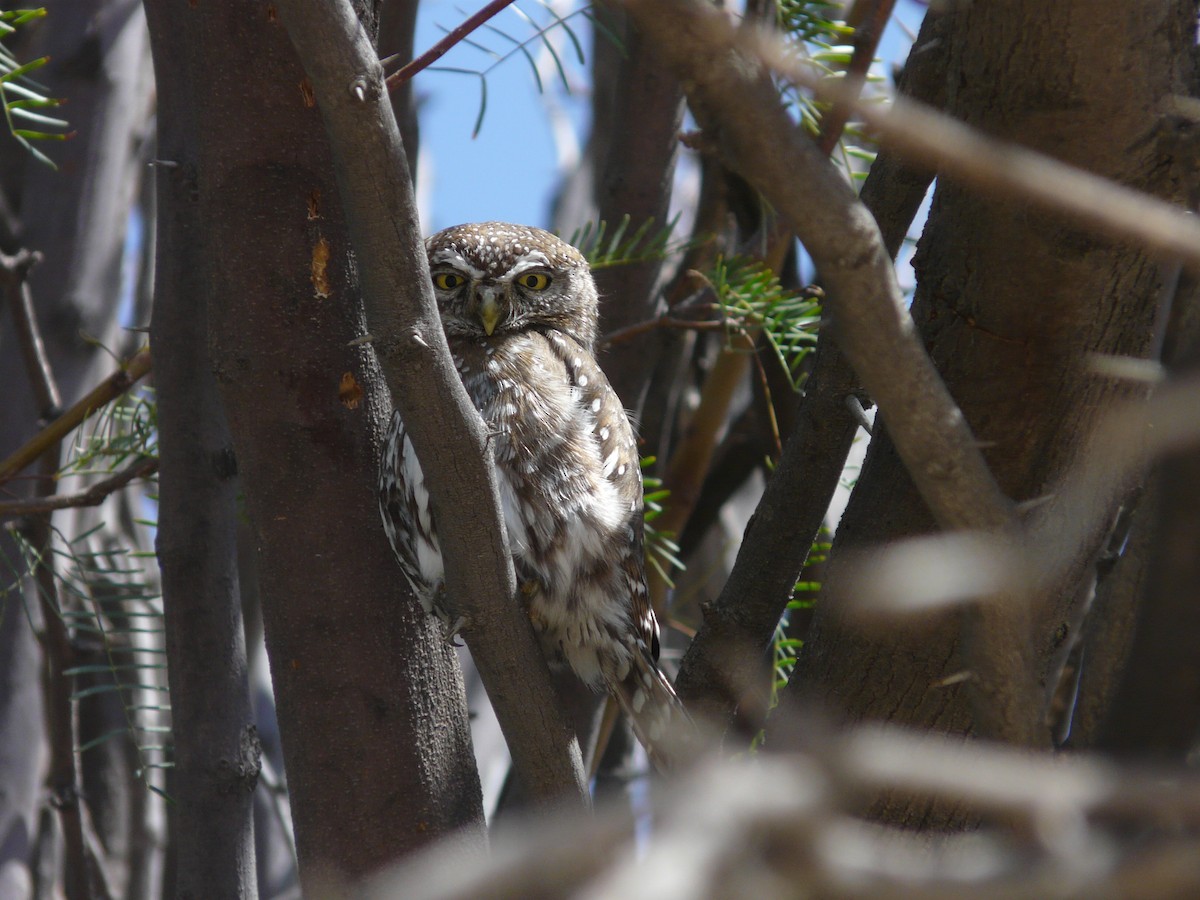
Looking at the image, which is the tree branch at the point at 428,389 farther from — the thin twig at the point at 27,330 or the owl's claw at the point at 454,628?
the thin twig at the point at 27,330

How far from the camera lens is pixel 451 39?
2.01m

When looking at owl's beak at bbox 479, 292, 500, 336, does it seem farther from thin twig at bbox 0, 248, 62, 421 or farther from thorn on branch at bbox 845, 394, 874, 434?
thorn on branch at bbox 845, 394, 874, 434

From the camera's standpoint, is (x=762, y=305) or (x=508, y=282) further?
(x=508, y=282)

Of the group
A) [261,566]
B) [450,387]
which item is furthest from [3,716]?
[450,387]

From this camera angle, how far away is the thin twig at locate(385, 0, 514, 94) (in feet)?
6.36

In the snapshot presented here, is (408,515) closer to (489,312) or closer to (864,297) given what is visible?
(489,312)

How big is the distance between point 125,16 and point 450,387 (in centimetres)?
300

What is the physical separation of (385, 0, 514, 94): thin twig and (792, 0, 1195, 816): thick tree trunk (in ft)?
2.36

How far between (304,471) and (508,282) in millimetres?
1184

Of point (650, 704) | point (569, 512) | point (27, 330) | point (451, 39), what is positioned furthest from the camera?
point (27, 330)

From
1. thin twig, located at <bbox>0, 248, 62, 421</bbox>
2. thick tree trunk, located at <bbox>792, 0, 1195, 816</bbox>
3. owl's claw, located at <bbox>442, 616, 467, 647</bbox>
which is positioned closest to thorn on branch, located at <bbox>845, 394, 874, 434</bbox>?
thick tree trunk, located at <bbox>792, 0, 1195, 816</bbox>

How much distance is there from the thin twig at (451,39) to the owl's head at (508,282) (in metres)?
1.10

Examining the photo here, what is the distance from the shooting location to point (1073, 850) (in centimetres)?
76

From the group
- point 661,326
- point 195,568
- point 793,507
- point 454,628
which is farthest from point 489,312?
point 454,628
